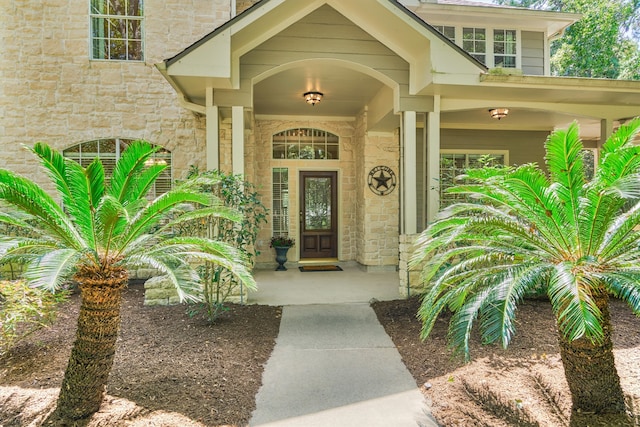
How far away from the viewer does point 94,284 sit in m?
2.58

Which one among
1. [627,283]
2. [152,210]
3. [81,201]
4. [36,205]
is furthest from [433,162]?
[36,205]

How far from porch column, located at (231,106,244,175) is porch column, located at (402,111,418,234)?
2487 millimetres

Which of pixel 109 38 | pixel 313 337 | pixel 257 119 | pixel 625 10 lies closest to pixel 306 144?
pixel 257 119

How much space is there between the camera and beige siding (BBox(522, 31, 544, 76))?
855 cm

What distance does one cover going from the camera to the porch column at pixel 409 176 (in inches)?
219

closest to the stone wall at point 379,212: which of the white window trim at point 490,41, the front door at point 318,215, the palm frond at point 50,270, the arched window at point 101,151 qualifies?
the front door at point 318,215

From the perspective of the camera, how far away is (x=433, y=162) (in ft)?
18.7

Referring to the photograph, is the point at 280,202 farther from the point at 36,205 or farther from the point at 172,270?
the point at 36,205

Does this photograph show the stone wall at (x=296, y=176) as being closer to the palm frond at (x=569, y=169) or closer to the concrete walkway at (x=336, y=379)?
the concrete walkway at (x=336, y=379)

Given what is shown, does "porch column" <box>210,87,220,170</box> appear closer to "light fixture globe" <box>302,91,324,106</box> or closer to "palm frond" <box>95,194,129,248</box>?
"light fixture globe" <box>302,91,324,106</box>

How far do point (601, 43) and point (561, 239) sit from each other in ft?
51.1

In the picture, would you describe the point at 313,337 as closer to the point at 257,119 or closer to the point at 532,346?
the point at 532,346

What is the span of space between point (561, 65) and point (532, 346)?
1528 centimetres

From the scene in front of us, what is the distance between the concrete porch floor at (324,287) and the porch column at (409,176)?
1163 mm
